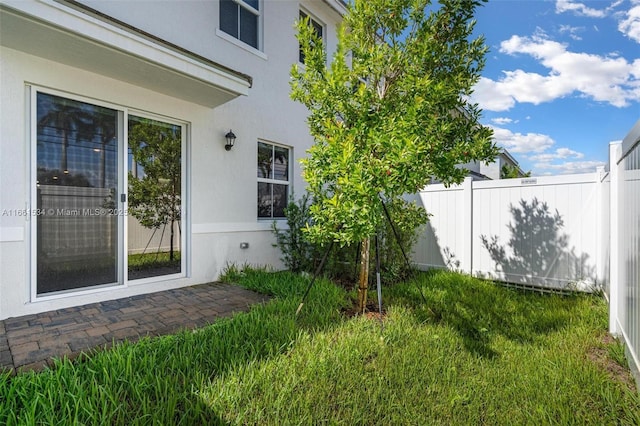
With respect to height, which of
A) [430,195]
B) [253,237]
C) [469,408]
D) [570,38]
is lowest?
[469,408]

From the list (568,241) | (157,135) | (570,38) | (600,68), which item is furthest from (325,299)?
(600,68)

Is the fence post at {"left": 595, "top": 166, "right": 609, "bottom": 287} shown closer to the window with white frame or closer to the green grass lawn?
the green grass lawn

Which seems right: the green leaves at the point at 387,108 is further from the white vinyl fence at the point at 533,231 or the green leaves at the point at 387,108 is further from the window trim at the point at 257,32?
the window trim at the point at 257,32

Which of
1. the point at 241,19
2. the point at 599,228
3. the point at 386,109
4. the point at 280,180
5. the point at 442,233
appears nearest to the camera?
the point at 386,109

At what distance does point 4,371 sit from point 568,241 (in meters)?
7.56

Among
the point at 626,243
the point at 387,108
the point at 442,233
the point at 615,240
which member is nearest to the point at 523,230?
the point at 442,233

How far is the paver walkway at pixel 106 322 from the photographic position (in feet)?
9.41

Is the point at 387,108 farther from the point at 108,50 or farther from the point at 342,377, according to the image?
the point at 108,50

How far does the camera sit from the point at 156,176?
503 cm

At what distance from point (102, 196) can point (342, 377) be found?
411 centimetres

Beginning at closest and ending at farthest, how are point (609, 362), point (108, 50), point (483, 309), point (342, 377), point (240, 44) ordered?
1. point (342, 377)
2. point (609, 362)
3. point (108, 50)
4. point (483, 309)
5. point (240, 44)

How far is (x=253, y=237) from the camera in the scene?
635cm

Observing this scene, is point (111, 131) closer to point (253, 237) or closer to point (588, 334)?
point (253, 237)

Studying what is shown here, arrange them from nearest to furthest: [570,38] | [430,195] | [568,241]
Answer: [568,241] → [430,195] → [570,38]
